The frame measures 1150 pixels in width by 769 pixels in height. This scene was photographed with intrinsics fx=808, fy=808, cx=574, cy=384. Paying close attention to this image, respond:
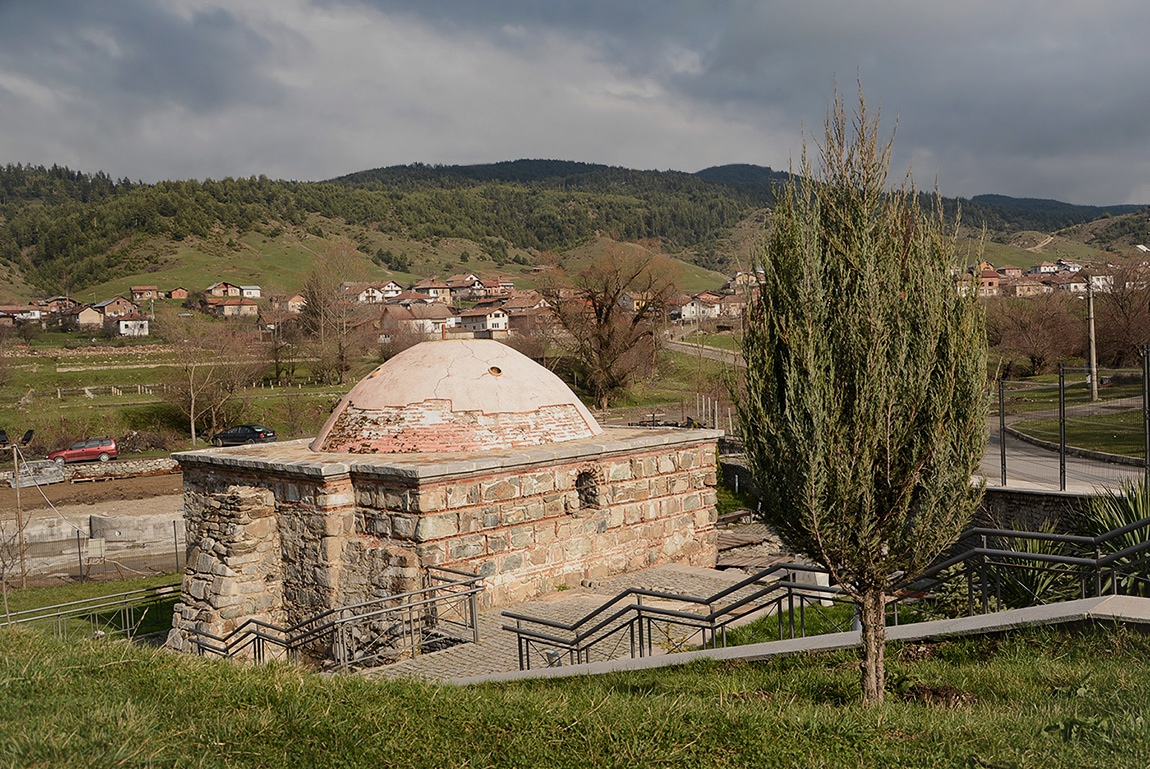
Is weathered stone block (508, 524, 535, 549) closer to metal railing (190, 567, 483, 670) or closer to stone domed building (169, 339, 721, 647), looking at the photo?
stone domed building (169, 339, 721, 647)

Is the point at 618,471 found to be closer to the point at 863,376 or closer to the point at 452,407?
the point at 452,407

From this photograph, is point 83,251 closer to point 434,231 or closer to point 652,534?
point 434,231

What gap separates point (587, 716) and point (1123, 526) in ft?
19.5

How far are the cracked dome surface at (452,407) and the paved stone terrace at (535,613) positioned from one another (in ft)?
8.17

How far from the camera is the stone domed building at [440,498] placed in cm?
1102

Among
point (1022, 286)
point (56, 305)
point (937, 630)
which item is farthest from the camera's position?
point (56, 305)

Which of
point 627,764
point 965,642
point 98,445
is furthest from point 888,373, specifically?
point 98,445

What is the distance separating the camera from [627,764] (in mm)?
4184

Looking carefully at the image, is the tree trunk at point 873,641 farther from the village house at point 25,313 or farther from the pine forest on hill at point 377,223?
the village house at point 25,313

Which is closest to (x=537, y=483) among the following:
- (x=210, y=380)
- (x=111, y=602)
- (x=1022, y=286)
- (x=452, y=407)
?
(x=452, y=407)

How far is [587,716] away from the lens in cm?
487

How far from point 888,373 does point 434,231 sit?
142m

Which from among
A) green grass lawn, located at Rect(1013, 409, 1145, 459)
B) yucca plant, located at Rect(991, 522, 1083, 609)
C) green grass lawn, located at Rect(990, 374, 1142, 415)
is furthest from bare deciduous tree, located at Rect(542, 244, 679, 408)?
yucca plant, located at Rect(991, 522, 1083, 609)

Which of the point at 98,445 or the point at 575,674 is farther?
the point at 98,445
